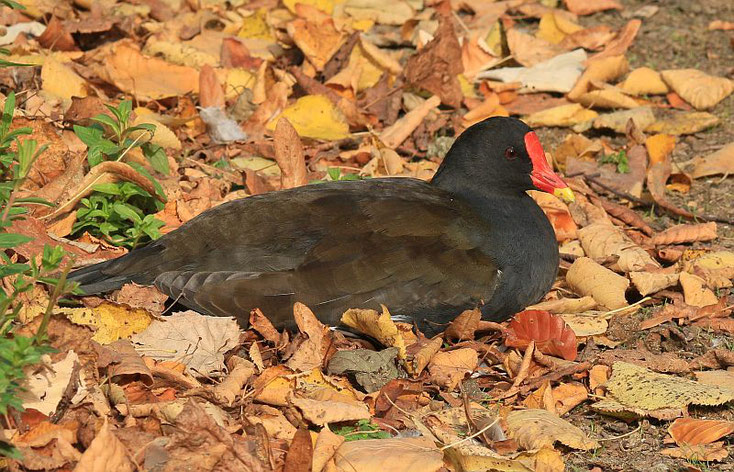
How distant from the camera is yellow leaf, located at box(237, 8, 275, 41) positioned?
7887 millimetres

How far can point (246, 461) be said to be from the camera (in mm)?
3484

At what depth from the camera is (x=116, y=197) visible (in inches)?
209

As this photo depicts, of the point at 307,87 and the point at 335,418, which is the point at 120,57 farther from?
the point at 335,418

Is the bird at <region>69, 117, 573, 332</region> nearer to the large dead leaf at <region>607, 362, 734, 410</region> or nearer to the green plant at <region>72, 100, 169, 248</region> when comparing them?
the green plant at <region>72, 100, 169, 248</region>

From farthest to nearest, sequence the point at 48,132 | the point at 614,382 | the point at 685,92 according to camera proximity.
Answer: the point at 685,92
the point at 48,132
the point at 614,382

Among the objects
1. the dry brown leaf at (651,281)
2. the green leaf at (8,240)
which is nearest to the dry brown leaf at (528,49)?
the dry brown leaf at (651,281)

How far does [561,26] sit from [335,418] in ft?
16.7

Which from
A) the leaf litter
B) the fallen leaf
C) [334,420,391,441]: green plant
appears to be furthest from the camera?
the fallen leaf

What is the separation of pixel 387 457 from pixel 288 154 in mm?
2585

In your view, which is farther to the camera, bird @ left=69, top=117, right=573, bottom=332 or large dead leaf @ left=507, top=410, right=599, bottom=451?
bird @ left=69, top=117, right=573, bottom=332

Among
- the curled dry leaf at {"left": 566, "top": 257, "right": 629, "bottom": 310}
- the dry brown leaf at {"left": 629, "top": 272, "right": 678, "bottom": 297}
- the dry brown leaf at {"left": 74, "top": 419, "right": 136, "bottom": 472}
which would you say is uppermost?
the dry brown leaf at {"left": 74, "top": 419, "right": 136, "bottom": 472}

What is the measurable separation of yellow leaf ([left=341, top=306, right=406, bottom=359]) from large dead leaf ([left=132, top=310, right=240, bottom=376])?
0.50m

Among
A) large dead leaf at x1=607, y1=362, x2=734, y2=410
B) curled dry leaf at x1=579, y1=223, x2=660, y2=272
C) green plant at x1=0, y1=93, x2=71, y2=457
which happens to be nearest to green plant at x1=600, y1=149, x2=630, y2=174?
curled dry leaf at x1=579, y1=223, x2=660, y2=272

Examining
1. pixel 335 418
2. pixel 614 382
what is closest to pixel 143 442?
pixel 335 418
